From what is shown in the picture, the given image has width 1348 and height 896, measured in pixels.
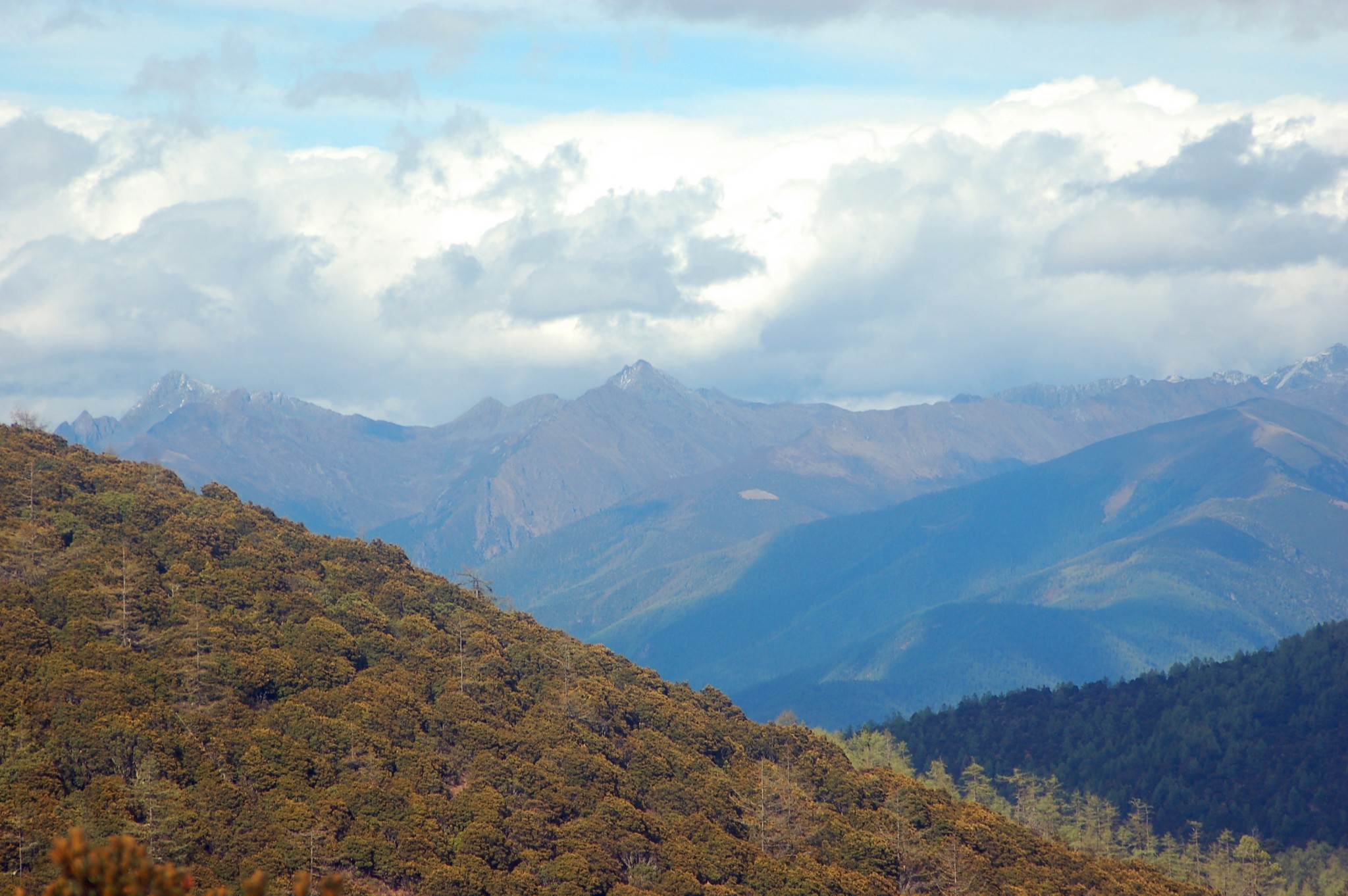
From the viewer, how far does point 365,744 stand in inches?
4208

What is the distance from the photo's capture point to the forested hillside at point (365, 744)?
9231 centimetres

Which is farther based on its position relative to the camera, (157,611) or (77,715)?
(157,611)

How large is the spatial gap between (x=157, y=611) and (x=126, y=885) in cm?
9188

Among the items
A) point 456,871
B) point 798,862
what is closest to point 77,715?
point 456,871

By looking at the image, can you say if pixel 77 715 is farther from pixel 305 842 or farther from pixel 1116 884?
pixel 1116 884

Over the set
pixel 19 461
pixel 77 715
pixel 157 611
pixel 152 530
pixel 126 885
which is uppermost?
pixel 19 461

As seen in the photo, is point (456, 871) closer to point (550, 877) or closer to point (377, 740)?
point (550, 877)

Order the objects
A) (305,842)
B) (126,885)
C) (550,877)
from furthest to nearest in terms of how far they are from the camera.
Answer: (550,877) → (305,842) → (126,885)

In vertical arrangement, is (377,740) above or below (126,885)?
above

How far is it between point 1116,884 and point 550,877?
200 ft

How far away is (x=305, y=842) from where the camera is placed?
302 ft

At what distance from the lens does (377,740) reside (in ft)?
355

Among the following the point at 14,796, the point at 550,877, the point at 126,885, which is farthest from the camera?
the point at 550,877

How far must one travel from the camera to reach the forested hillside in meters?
92.3
